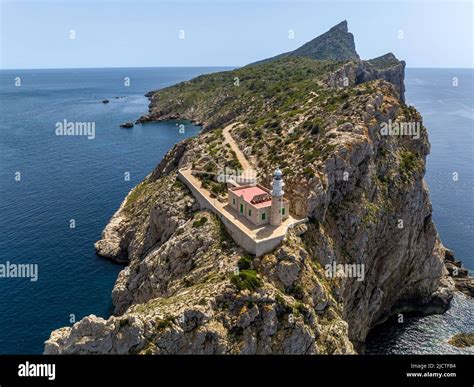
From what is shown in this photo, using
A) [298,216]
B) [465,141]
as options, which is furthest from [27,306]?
[465,141]

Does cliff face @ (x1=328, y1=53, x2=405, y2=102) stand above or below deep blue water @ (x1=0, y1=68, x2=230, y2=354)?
above

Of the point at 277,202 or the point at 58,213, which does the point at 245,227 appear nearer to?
the point at 277,202

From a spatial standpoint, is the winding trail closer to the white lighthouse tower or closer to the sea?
the white lighthouse tower

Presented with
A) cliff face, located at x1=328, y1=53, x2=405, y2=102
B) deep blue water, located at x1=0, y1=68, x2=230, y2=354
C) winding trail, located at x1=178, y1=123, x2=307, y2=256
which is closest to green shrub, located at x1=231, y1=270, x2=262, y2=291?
winding trail, located at x1=178, y1=123, x2=307, y2=256

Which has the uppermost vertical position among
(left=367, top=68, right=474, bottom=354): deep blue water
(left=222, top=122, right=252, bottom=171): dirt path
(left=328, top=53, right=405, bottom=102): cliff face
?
(left=328, top=53, right=405, bottom=102): cliff face

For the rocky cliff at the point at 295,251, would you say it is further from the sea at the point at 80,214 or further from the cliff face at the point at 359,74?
the cliff face at the point at 359,74
